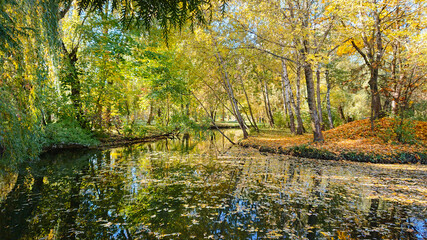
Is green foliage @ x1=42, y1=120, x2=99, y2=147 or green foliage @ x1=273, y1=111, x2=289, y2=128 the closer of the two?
green foliage @ x1=42, y1=120, x2=99, y2=147

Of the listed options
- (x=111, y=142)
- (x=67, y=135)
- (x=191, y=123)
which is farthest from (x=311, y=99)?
(x=67, y=135)

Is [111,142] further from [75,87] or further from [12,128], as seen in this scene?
[12,128]

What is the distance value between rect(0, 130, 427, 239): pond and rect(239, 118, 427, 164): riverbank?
1.09 m

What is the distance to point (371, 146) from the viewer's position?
9.73 meters

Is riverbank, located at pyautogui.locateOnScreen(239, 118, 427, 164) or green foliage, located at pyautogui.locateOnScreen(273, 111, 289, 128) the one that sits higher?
green foliage, located at pyautogui.locateOnScreen(273, 111, 289, 128)

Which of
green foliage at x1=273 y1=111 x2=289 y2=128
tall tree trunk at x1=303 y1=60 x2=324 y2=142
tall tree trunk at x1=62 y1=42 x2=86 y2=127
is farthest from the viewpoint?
green foliage at x1=273 y1=111 x2=289 y2=128

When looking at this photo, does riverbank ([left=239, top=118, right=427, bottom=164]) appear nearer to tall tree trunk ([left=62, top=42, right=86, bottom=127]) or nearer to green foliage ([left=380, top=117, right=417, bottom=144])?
green foliage ([left=380, top=117, right=417, bottom=144])

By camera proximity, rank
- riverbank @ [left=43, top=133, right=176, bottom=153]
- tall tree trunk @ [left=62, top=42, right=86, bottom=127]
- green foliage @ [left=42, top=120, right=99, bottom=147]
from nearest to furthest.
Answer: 1. green foliage @ [left=42, top=120, right=99, bottom=147]
2. riverbank @ [left=43, top=133, right=176, bottom=153]
3. tall tree trunk @ [left=62, top=42, right=86, bottom=127]

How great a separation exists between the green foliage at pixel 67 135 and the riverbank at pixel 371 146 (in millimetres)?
10607

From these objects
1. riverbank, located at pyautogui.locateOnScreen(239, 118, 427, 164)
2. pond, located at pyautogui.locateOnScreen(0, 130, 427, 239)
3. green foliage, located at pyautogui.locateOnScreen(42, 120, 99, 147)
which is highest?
green foliage, located at pyautogui.locateOnScreen(42, 120, 99, 147)

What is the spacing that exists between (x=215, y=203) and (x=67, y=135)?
1163 cm

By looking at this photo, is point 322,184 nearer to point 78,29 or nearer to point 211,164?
point 211,164

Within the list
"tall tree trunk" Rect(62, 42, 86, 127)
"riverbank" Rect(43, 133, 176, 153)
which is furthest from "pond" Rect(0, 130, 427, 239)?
"tall tree trunk" Rect(62, 42, 86, 127)

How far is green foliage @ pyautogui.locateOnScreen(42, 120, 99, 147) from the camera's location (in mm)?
11685
